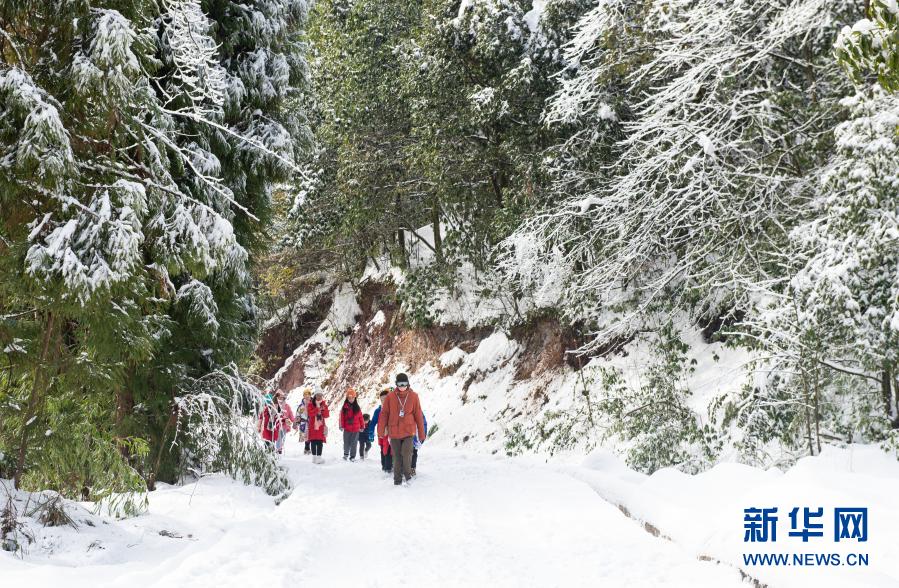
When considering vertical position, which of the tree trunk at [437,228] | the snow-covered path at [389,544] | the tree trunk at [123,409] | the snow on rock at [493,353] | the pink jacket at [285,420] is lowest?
the snow-covered path at [389,544]

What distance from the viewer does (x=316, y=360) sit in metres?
35.5

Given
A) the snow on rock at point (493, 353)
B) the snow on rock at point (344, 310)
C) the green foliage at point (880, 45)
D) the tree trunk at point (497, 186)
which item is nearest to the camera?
the green foliage at point (880, 45)

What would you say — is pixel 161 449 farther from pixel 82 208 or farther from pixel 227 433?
pixel 82 208

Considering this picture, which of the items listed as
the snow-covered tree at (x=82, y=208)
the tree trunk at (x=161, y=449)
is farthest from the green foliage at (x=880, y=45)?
the tree trunk at (x=161, y=449)

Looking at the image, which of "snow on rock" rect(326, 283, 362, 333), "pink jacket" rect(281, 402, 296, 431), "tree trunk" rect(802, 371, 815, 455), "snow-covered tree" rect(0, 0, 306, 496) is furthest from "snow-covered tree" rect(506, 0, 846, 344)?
"snow on rock" rect(326, 283, 362, 333)

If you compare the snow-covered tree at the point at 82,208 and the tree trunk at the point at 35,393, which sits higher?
the snow-covered tree at the point at 82,208

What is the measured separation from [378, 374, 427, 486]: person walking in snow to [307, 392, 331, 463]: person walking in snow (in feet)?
13.9

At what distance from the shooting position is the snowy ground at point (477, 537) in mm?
5402

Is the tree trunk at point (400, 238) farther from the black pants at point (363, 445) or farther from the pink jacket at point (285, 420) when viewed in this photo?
the black pants at point (363, 445)

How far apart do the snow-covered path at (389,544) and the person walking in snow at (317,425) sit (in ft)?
16.0

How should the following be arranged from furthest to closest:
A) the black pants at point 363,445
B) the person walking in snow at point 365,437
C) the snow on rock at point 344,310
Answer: the snow on rock at point 344,310 < the black pants at point 363,445 < the person walking in snow at point 365,437

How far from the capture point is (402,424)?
452 inches

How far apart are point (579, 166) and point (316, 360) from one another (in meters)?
22.5

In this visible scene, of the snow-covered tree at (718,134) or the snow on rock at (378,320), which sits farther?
the snow on rock at (378,320)
